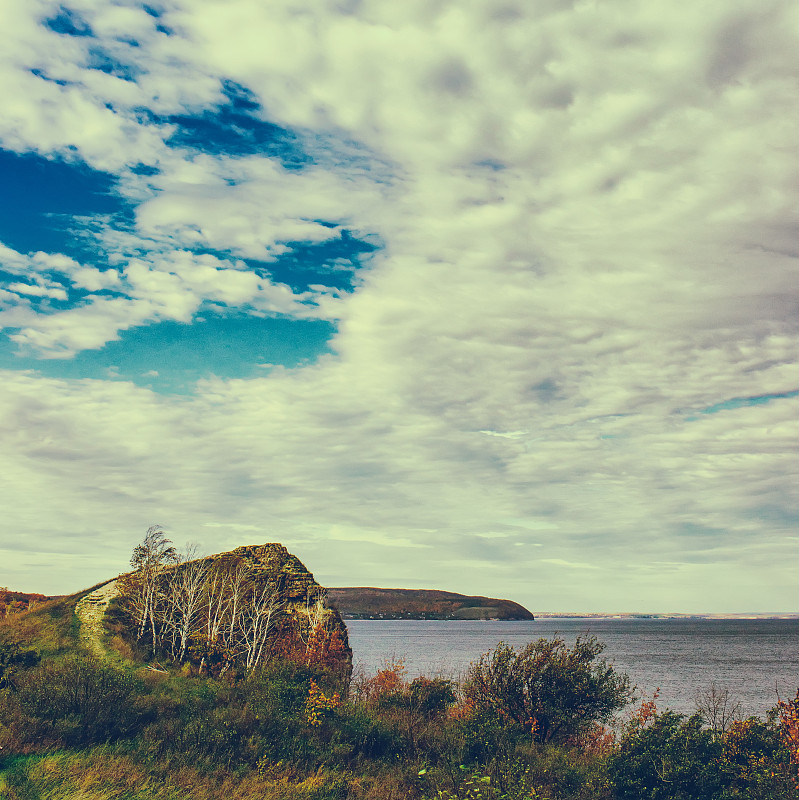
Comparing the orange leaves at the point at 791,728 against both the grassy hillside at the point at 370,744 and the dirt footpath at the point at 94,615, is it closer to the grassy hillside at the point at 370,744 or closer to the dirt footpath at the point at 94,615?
the grassy hillside at the point at 370,744

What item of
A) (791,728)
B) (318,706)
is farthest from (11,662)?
(791,728)

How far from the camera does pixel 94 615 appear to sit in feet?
127

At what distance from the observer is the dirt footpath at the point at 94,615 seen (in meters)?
35.9

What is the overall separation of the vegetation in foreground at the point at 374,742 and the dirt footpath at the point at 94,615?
12386 millimetres

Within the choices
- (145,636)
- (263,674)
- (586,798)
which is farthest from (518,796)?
(145,636)

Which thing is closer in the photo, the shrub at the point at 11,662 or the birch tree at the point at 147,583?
the shrub at the point at 11,662

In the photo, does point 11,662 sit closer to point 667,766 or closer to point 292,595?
point 292,595

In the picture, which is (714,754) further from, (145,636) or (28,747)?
(145,636)

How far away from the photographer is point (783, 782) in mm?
14281

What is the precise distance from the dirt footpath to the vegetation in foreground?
40.6 ft

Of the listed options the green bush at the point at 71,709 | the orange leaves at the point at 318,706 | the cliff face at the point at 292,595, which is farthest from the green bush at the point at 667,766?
the cliff face at the point at 292,595

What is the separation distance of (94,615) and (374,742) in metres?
26.9

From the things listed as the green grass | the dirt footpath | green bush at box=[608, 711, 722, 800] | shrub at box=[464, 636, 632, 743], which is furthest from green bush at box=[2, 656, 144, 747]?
the dirt footpath

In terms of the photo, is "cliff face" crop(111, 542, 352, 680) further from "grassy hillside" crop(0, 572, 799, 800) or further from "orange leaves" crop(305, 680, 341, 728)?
"orange leaves" crop(305, 680, 341, 728)
